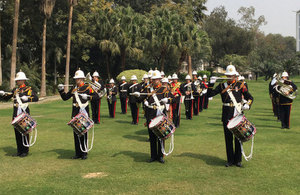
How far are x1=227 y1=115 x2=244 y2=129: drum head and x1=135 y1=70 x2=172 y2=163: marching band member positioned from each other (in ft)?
5.52

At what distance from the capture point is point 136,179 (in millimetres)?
7320

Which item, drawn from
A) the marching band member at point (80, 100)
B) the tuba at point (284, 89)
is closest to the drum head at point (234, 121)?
the marching band member at point (80, 100)

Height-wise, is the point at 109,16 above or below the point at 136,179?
above

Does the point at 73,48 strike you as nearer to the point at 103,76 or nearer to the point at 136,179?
the point at 103,76

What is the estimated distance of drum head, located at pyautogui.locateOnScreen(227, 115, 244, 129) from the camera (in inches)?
310

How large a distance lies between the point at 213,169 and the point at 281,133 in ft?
18.2

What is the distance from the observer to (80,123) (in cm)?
879

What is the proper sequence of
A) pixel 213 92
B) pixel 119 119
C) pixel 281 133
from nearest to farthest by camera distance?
pixel 213 92 → pixel 281 133 → pixel 119 119

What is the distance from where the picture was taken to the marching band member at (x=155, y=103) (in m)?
8.84

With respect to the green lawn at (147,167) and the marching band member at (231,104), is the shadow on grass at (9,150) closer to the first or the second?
the green lawn at (147,167)

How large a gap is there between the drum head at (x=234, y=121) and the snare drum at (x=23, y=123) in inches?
187

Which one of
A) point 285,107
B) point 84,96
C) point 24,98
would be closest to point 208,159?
point 84,96

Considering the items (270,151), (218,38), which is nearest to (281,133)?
(270,151)

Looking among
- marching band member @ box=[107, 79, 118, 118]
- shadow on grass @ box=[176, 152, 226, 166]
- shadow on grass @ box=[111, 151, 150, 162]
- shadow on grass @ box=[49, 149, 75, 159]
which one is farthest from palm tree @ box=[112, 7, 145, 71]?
shadow on grass @ box=[176, 152, 226, 166]
